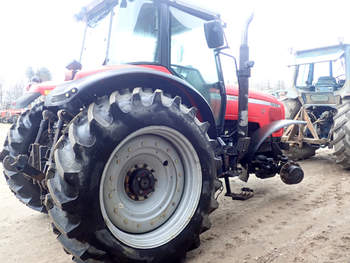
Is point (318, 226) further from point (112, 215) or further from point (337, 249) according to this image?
point (112, 215)

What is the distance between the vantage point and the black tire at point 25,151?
314 cm

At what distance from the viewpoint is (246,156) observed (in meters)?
3.89

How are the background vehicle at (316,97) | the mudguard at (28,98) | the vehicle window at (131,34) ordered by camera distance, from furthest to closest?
the background vehicle at (316,97) < the mudguard at (28,98) < the vehicle window at (131,34)

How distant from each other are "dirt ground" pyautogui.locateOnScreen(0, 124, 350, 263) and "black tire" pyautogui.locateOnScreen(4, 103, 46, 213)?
0.30m

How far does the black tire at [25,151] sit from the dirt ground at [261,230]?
30 cm

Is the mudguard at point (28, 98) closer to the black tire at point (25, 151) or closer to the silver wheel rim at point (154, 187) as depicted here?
the black tire at point (25, 151)

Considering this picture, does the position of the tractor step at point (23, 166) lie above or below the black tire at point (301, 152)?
above

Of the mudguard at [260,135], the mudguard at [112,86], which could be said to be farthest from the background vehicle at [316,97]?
the mudguard at [112,86]

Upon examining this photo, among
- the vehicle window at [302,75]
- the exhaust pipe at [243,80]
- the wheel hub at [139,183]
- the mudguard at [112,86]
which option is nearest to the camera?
the mudguard at [112,86]

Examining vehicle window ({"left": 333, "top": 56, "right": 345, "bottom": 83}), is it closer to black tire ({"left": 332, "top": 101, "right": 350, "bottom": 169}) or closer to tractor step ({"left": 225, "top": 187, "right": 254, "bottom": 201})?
black tire ({"left": 332, "top": 101, "right": 350, "bottom": 169})

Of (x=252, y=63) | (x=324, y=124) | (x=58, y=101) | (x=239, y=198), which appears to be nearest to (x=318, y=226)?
(x=239, y=198)

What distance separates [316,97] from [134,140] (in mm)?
5614

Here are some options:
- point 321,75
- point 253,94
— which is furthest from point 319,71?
point 253,94

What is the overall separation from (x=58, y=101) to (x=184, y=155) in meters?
1.06
